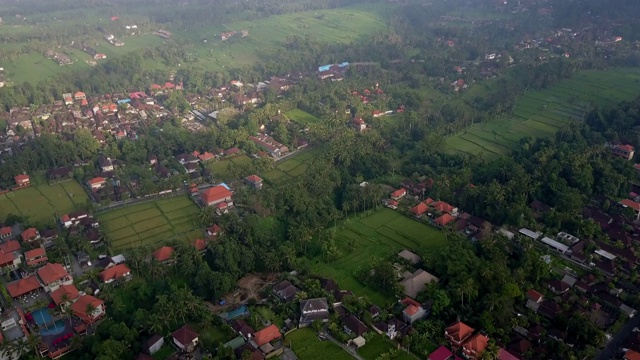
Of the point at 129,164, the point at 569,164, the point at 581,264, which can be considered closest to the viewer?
the point at 581,264

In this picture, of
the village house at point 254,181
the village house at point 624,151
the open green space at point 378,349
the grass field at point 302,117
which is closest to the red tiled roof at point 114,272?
the village house at point 254,181

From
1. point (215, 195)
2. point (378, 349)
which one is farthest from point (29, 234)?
point (378, 349)

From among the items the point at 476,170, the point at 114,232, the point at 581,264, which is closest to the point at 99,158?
the point at 114,232

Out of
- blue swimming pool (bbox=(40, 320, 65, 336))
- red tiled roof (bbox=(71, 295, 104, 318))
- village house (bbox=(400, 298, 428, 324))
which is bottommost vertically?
blue swimming pool (bbox=(40, 320, 65, 336))

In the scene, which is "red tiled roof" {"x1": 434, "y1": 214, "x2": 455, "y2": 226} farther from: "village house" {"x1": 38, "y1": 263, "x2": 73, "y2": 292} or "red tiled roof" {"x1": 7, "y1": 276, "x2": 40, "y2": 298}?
"red tiled roof" {"x1": 7, "y1": 276, "x2": 40, "y2": 298}

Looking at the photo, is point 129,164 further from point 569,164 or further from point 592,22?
point 592,22

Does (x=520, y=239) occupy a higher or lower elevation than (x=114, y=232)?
higher

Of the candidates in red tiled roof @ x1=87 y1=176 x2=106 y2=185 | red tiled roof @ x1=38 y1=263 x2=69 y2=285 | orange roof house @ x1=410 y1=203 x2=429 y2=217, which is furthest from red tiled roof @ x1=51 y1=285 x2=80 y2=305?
orange roof house @ x1=410 y1=203 x2=429 y2=217
